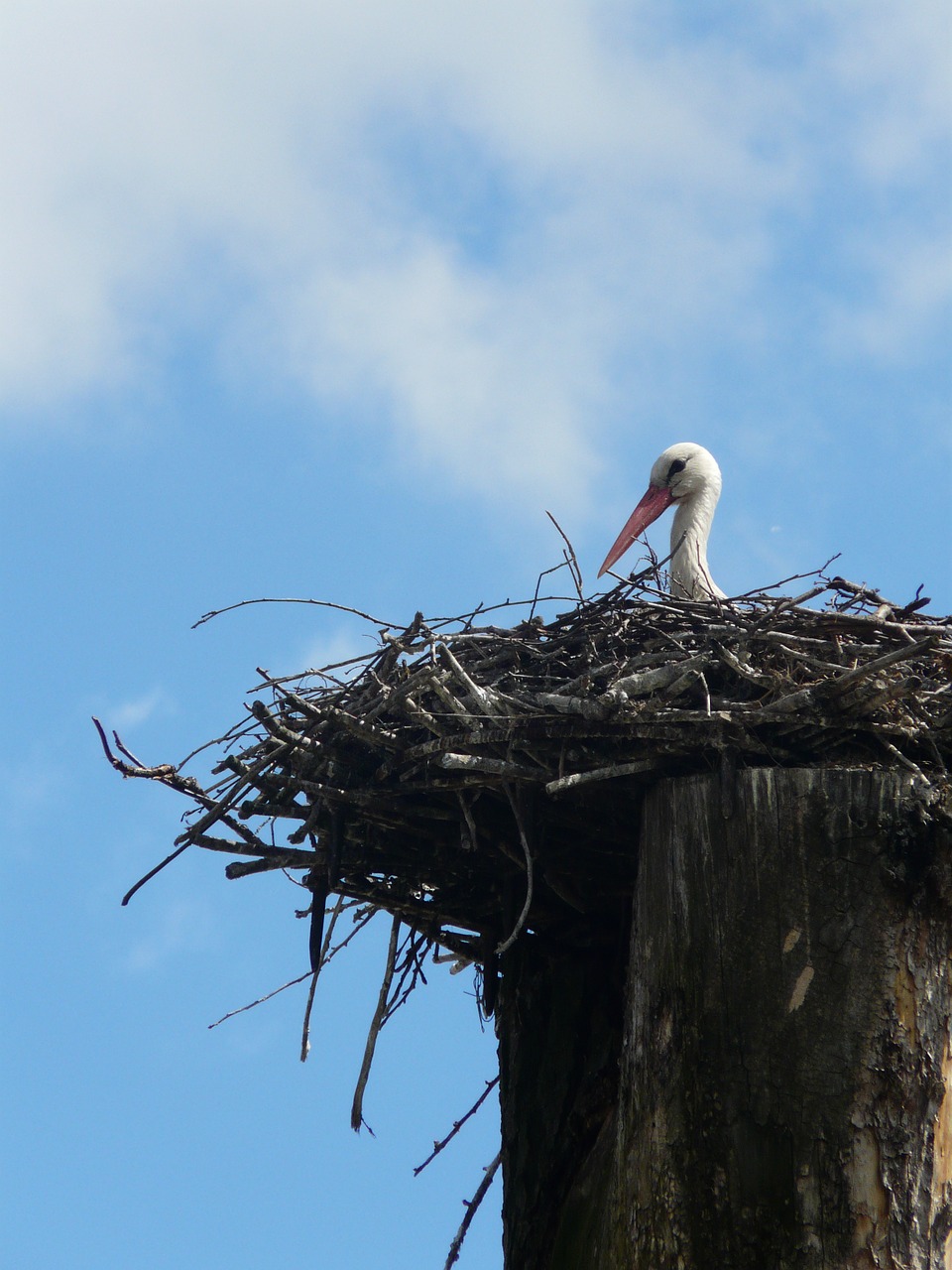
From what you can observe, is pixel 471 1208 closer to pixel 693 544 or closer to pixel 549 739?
pixel 549 739

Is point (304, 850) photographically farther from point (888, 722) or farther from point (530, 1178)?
point (888, 722)

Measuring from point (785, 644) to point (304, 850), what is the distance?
1533mm

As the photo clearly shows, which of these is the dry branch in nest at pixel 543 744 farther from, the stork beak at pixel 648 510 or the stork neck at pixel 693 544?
the stork beak at pixel 648 510

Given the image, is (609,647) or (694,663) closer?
(694,663)

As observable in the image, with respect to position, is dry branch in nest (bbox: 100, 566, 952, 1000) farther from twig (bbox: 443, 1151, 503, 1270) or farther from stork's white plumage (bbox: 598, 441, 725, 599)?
stork's white plumage (bbox: 598, 441, 725, 599)

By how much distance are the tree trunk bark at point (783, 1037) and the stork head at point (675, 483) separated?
10.3 ft

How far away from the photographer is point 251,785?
14.2 feet

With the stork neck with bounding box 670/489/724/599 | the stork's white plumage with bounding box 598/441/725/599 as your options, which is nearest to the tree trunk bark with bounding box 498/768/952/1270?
the stork neck with bounding box 670/489/724/599

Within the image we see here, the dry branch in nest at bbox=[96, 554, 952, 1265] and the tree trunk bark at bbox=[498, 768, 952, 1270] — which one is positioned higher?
the dry branch in nest at bbox=[96, 554, 952, 1265]

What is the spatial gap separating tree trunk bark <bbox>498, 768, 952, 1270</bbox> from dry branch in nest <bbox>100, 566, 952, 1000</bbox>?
0.16m

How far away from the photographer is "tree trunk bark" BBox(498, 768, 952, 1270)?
328 centimetres

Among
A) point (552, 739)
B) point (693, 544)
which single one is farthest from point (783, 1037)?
point (693, 544)

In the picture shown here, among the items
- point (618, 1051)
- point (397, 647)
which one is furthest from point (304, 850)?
point (618, 1051)

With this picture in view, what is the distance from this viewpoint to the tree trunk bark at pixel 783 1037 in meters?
3.28
